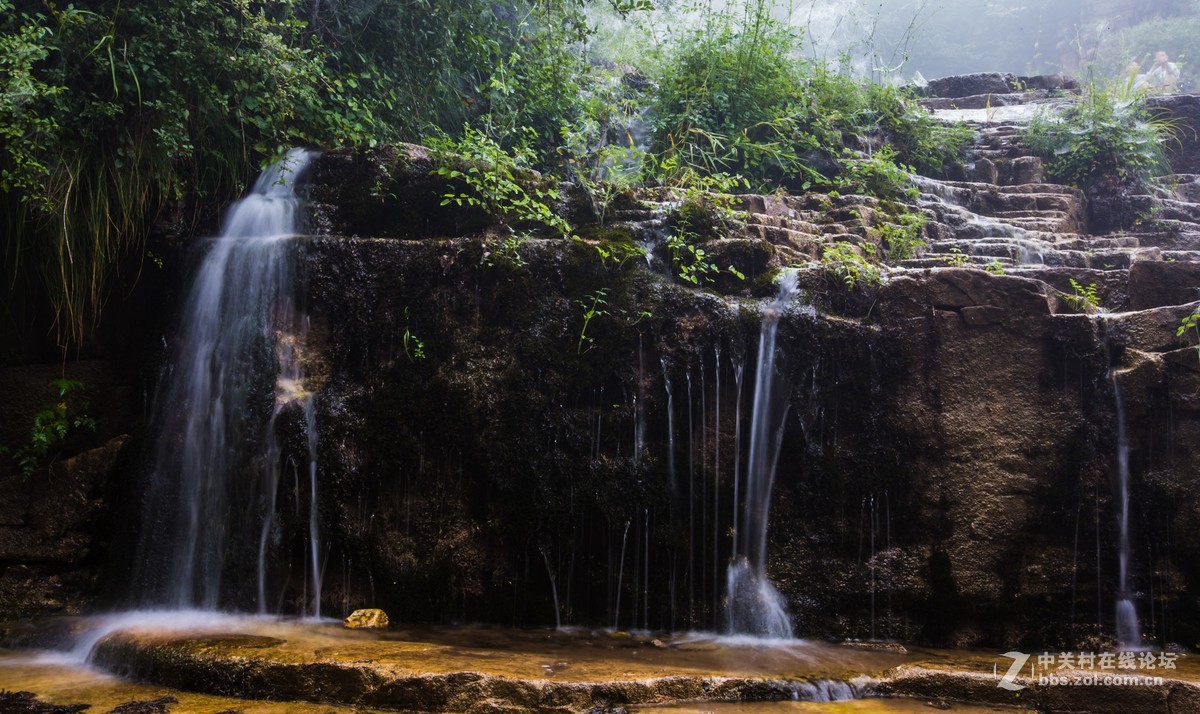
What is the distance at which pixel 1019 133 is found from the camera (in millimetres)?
10047

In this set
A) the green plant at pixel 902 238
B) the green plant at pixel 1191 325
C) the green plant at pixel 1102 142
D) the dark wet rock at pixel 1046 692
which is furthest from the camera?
the green plant at pixel 1102 142

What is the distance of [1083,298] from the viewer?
5.44 meters

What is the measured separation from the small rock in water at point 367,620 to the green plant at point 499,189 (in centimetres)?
273

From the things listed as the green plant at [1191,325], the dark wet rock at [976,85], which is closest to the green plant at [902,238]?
the green plant at [1191,325]

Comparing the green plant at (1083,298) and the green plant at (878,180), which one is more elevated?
the green plant at (878,180)

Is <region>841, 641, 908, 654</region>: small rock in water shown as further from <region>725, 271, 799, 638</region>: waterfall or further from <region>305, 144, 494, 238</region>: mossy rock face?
<region>305, 144, 494, 238</region>: mossy rock face

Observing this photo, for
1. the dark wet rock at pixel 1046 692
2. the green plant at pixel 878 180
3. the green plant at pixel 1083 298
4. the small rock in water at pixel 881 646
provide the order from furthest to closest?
1. the green plant at pixel 878 180
2. the green plant at pixel 1083 298
3. the small rock in water at pixel 881 646
4. the dark wet rock at pixel 1046 692

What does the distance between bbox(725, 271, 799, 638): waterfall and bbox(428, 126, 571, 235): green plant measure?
1.69 meters

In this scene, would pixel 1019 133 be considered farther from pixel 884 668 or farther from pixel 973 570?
pixel 884 668

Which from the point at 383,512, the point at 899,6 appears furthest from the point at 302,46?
the point at 899,6

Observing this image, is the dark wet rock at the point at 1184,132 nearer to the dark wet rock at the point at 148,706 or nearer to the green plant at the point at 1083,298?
the green plant at the point at 1083,298

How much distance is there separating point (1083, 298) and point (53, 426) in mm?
7334

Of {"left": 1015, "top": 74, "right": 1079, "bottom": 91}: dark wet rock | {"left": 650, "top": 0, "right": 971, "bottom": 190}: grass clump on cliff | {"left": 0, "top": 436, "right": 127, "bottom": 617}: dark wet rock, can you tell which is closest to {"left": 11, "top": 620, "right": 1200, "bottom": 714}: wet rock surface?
{"left": 0, "top": 436, "right": 127, "bottom": 617}: dark wet rock

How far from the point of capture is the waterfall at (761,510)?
4906 millimetres
